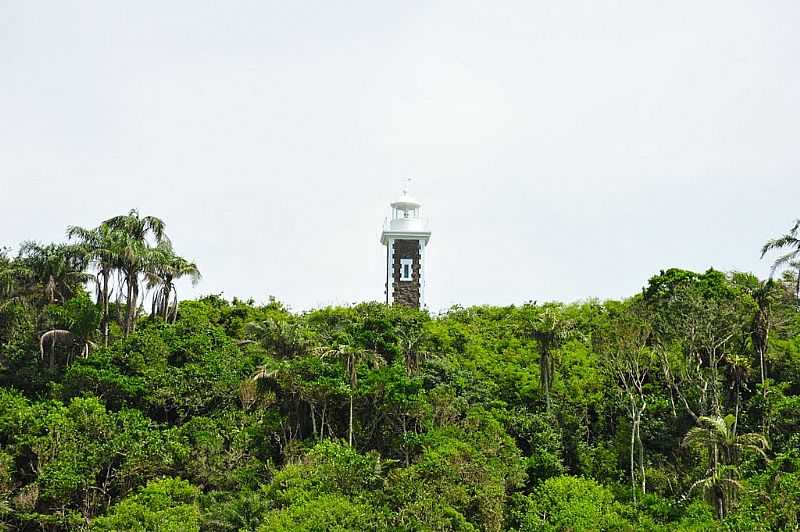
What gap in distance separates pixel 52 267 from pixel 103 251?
11.5ft

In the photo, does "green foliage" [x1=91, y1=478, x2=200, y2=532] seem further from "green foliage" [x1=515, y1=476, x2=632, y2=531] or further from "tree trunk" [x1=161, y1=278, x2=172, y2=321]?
"tree trunk" [x1=161, y1=278, x2=172, y2=321]

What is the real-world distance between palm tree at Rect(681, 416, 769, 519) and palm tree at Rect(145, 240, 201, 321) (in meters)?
17.7

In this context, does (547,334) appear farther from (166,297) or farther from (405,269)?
(166,297)

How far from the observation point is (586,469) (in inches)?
1085

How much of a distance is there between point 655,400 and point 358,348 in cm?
931

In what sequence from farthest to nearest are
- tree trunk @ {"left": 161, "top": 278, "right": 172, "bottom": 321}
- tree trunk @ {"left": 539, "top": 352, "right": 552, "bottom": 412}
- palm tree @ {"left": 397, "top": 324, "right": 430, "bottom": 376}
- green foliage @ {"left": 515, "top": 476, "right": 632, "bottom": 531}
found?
1. tree trunk @ {"left": 161, "top": 278, "right": 172, "bottom": 321}
2. palm tree @ {"left": 397, "top": 324, "right": 430, "bottom": 376}
3. tree trunk @ {"left": 539, "top": 352, "right": 552, "bottom": 412}
4. green foliage @ {"left": 515, "top": 476, "right": 632, "bottom": 531}

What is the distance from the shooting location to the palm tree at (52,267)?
33062mm

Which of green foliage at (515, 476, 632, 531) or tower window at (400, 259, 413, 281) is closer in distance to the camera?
green foliage at (515, 476, 632, 531)

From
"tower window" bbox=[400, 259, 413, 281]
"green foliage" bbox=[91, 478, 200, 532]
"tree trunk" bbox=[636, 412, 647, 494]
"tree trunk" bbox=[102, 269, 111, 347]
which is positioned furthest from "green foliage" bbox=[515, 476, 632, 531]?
"tower window" bbox=[400, 259, 413, 281]

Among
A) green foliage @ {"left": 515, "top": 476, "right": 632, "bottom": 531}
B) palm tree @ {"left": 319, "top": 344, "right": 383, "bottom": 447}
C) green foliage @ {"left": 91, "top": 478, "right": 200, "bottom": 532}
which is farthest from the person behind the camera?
palm tree @ {"left": 319, "top": 344, "right": 383, "bottom": 447}

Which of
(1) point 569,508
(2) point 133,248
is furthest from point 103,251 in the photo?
(1) point 569,508

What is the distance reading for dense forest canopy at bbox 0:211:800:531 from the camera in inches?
925

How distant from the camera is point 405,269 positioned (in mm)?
41312

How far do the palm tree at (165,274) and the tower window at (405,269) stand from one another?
34.2 ft
